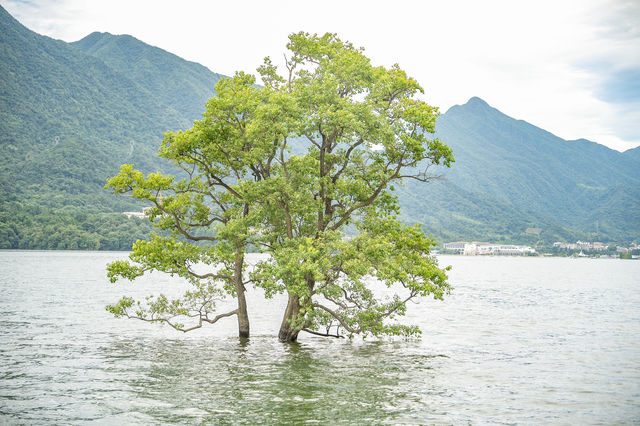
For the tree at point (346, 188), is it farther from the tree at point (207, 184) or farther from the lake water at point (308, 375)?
the lake water at point (308, 375)

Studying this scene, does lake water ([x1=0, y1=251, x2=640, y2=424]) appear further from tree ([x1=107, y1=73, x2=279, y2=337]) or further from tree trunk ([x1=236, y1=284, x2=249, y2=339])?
tree ([x1=107, y1=73, x2=279, y2=337])

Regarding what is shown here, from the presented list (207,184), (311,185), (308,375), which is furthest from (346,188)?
(308,375)

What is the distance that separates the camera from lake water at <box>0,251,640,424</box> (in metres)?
18.6

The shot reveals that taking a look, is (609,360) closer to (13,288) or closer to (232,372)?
(232,372)

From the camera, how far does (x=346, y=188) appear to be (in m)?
29.2

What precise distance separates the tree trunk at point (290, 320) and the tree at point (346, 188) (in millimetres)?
76

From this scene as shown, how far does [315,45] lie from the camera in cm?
3047

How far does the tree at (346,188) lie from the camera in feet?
88.6

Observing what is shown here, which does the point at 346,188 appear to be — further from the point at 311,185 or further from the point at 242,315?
the point at 242,315

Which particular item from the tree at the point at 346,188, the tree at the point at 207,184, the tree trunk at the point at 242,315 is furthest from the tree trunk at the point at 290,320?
the tree at the point at 207,184

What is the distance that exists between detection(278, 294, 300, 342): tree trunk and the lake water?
1.90 ft

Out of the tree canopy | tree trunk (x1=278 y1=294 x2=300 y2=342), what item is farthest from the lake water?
the tree canopy

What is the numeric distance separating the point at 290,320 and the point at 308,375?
712cm

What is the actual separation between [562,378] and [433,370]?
5711mm
